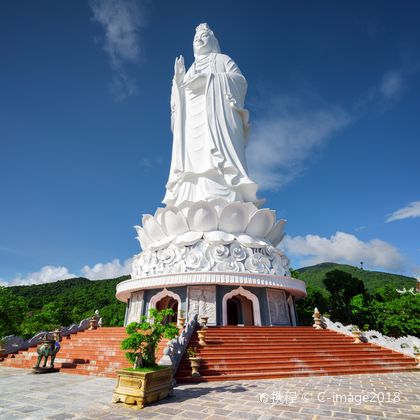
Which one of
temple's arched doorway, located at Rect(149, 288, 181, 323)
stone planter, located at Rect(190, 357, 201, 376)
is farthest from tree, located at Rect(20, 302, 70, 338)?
stone planter, located at Rect(190, 357, 201, 376)

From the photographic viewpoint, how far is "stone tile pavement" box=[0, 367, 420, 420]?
4562mm

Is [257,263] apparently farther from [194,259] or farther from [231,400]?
[231,400]

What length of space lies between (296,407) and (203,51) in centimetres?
2304

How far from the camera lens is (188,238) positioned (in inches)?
581

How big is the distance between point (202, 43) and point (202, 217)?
14.8 meters

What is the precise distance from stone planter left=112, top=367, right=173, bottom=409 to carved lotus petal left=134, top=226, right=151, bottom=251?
1195 centimetres

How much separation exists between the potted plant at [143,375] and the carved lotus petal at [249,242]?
902 cm

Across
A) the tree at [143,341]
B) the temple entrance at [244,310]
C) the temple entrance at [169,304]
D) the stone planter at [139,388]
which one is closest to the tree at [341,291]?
the temple entrance at [244,310]

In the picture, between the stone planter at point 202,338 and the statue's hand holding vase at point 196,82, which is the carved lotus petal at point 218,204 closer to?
the stone planter at point 202,338

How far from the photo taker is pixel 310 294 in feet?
85.7

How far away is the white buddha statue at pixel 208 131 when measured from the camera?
17.2 meters

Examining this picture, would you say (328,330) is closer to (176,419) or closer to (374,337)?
(374,337)

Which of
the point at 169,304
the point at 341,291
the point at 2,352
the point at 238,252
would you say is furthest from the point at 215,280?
the point at 341,291

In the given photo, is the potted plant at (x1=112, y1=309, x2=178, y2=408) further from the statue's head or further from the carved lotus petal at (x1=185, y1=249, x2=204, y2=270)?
the statue's head
